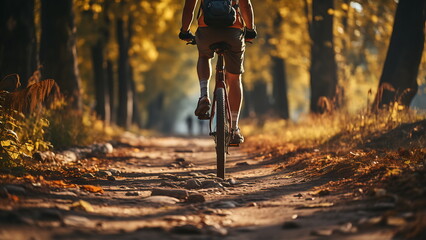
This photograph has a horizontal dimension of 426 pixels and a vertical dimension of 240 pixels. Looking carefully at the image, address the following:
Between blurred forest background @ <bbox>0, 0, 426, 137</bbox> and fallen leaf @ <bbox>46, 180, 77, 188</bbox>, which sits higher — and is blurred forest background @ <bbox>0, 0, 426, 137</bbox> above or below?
above

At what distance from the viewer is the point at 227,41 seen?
6566 millimetres

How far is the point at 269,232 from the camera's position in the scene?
367cm

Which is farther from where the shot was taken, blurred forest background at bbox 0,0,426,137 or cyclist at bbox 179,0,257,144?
blurred forest background at bbox 0,0,426,137

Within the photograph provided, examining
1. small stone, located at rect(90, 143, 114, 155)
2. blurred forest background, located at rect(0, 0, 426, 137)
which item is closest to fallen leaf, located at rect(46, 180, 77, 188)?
small stone, located at rect(90, 143, 114, 155)

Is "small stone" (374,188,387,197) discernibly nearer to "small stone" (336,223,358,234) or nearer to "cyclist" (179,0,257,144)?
"small stone" (336,223,358,234)

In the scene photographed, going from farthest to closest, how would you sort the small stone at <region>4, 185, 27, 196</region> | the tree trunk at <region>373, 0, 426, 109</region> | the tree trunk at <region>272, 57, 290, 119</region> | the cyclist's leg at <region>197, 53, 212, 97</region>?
1. the tree trunk at <region>272, 57, 290, 119</region>
2. the tree trunk at <region>373, 0, 426, 109</region>
3. the cyclist's leg at <region>197, 53, 212, 97</region>
4. the small stone at <region>4, 185, 27, 196</region>

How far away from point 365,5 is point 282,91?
19.6 feet

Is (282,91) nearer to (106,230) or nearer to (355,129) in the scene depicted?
(355,129)

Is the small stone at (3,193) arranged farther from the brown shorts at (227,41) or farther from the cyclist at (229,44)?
the brown shorts at (227,41)

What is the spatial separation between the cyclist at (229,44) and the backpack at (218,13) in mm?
168

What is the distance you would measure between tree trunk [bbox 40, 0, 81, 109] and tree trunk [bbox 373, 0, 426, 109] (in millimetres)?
6999

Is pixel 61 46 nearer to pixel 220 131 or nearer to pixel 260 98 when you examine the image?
pixel 220 131

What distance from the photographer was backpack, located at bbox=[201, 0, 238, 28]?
624 cm

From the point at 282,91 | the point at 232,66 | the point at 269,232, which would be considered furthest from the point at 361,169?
the point at 282,91
